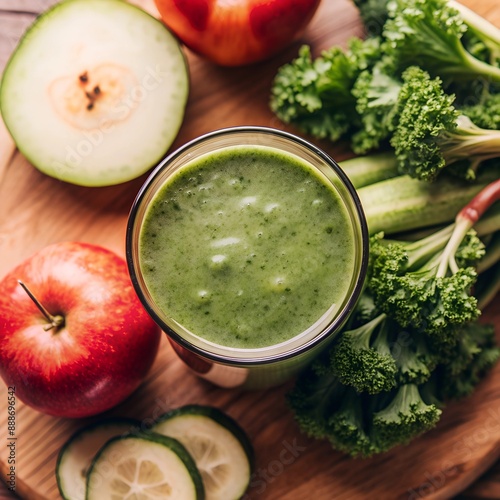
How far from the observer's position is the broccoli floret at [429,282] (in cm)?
170

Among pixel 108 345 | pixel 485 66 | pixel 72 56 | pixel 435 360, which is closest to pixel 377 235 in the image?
pixel 435 360

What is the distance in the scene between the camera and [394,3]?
1848 mm

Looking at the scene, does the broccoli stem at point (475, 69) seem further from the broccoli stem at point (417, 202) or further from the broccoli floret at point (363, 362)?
the broccoli floret at point (363, 362)

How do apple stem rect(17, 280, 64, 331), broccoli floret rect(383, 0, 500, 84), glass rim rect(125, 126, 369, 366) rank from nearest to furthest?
glass rim rect(125, 126, 369, 366) → apple stem rect(17, 280, 64, 331) → broccoli floret rect(383, 0, 500, 84)

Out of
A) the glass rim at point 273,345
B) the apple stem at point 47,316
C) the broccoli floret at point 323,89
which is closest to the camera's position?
the glass rim at point 273,345

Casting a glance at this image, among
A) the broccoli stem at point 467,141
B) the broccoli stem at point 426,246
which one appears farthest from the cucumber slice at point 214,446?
the broccoli stem at point 467,141

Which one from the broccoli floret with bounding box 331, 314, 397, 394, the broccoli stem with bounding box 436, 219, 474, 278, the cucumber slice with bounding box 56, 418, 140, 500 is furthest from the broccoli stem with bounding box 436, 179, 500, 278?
the cucumber slice with bounding box 56, 418, 140, 500

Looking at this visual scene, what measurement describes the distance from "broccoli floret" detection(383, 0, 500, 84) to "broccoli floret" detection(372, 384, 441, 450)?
2.71 feet

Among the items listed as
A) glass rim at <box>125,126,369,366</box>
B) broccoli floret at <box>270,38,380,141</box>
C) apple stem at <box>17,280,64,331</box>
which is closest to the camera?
glass rim at <box>125,126,369,366</box>

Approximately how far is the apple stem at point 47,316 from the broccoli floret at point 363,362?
68cm

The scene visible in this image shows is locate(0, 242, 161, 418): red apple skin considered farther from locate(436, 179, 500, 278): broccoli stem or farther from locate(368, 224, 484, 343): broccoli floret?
locate(436, 179, 500, 278): broccoli stem

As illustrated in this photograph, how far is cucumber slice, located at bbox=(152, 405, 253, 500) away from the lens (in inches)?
73.3

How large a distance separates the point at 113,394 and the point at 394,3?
125cm

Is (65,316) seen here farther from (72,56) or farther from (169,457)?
(72,56)
